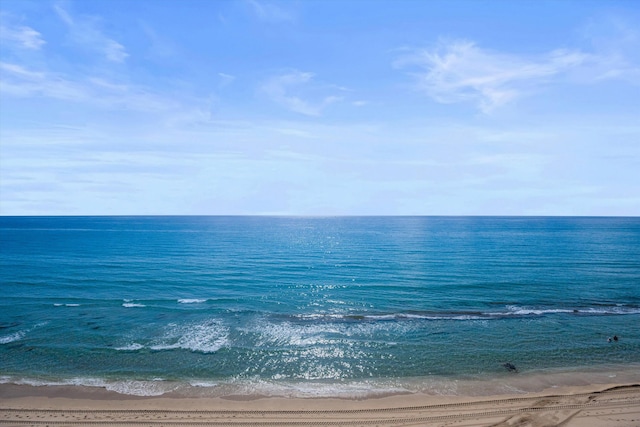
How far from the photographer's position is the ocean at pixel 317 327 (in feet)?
75.1

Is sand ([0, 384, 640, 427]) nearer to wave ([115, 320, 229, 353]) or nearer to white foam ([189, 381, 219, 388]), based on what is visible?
white foam ([189, 381, 219, 388])

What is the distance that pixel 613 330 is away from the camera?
3019 cm

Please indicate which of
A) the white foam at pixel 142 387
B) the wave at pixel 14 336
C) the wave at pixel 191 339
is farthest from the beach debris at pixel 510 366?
the wave at pixel 14 336

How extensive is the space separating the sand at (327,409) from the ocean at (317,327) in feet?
3.53

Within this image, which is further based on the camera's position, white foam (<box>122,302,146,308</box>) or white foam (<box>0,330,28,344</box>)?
white foam (<box>122,302,146,308</box>)

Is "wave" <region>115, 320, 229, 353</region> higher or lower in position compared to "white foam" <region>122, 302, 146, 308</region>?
lower

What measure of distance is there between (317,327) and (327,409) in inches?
502

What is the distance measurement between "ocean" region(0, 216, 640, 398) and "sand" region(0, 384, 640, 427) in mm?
1075

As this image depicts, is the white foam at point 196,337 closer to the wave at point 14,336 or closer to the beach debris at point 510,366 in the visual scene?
the wave at point 14,336

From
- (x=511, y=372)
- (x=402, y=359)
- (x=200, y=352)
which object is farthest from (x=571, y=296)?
(x=200, y=352)

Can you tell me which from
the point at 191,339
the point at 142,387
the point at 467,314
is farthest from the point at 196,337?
the point at 467,314

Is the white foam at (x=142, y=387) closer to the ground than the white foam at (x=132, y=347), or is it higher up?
closer to the ground

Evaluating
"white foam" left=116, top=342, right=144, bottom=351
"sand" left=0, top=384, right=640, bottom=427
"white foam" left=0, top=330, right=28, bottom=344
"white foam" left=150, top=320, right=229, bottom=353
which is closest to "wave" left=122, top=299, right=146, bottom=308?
"white foam" left=150, top=320, right=229, bottom=353

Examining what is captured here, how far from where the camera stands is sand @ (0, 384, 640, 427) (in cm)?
1781
